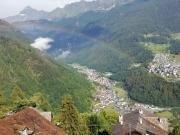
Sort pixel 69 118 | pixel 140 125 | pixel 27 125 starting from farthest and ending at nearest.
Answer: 1. pixel 69 118
2. pixel 140 125
3. pixel 27 125

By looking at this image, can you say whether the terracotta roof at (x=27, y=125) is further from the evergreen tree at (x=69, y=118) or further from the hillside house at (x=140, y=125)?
the evergreen tree at (x=69, y=118)

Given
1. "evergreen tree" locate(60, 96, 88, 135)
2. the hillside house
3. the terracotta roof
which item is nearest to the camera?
the terracotta roof

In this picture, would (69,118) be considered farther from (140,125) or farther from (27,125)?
(27,125)

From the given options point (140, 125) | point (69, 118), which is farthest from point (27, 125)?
point (69, 118)

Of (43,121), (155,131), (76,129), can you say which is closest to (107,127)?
(76,129)

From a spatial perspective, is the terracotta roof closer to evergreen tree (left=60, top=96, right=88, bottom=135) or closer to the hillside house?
the hillside house

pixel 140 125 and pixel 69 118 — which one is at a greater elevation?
pixel 140 125

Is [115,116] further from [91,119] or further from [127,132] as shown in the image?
[127,132]

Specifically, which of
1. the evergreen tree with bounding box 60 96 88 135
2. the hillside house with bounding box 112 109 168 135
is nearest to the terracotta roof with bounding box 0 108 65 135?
the hillside house with bounding box 112 109 168 135

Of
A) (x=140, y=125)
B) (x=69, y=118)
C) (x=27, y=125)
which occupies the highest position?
(x=27, y=125)

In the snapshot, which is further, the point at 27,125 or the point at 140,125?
the point at 140,125

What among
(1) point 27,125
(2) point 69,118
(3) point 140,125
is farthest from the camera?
(2) point 69,118
